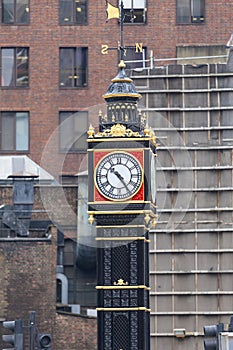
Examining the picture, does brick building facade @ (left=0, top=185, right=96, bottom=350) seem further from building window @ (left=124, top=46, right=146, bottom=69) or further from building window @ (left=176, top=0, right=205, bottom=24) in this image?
building window @ (left=176, top=0, right=205, bottom=24)

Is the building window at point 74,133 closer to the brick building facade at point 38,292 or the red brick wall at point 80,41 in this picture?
the red brick wall at point 80,41

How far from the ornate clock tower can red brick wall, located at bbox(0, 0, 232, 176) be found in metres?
39.6

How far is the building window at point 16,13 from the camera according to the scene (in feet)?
298

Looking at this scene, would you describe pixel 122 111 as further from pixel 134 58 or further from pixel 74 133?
pixel 74 133

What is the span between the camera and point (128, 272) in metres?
50.2

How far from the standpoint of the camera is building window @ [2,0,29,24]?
90.8 meters

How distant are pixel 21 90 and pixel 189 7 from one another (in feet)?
28.2

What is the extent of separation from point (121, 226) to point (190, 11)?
41.5 metres

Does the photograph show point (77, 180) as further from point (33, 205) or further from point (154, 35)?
point (154, 35)

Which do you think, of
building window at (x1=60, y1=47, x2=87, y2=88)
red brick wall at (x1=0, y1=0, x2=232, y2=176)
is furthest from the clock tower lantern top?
building window at (x1=60, y1=47, x2=87, y2=88)

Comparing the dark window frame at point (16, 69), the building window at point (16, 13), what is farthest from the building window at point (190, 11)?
the dark window frame at point (16, 69)

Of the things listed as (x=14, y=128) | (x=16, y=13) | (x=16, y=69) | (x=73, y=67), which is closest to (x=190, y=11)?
(x=73, y=67)

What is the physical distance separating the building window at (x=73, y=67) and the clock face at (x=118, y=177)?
133ft

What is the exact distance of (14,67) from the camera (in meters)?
90.7
